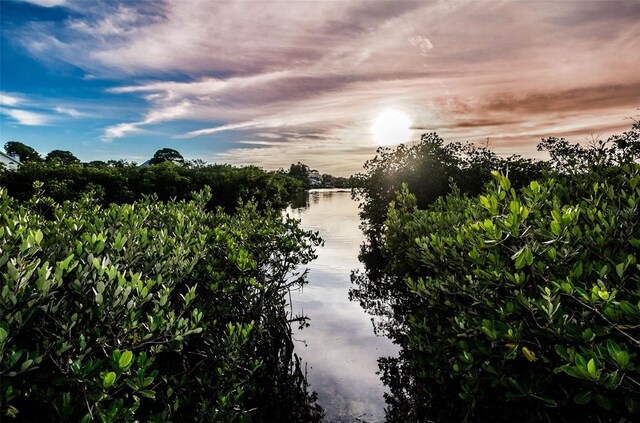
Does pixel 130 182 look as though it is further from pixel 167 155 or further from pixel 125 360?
pixel 167 155

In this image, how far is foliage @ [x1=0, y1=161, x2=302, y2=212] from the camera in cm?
2877

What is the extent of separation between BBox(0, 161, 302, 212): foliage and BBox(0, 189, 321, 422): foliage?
14.1 m

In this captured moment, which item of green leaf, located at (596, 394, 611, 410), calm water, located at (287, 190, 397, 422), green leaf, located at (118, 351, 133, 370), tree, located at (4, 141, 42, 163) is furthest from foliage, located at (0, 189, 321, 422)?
tree, located at (4, 141, 42, 163)

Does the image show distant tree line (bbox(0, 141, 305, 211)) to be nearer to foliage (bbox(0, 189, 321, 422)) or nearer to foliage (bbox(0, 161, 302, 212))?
foliage (bbox(0, 161, 302, 212))

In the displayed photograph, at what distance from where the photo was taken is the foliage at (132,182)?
28.8 m

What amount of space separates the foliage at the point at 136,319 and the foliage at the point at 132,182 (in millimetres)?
14115

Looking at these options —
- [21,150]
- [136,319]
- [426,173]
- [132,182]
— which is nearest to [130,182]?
[132,182]

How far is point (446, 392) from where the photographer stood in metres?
5.76


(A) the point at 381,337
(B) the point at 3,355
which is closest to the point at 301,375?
(A) the point at 381,337

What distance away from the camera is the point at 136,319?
10.8 ft

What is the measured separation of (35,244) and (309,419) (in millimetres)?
5703

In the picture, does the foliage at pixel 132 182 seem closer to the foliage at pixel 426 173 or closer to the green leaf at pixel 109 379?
the foliage at pixel 426 173

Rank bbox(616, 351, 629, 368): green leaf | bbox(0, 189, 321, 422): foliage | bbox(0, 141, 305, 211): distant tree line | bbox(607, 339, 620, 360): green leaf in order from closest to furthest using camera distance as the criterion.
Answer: bbox(616, 351, 629, 368): green leaf
bbox(607, 339, 620, 360): green leaf
bbox(0, 189, 321, 422): foliage
bbox(0, 141, 305, 211): distant tree line

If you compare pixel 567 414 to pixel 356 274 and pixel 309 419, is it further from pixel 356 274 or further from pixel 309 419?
pixel 356 274
